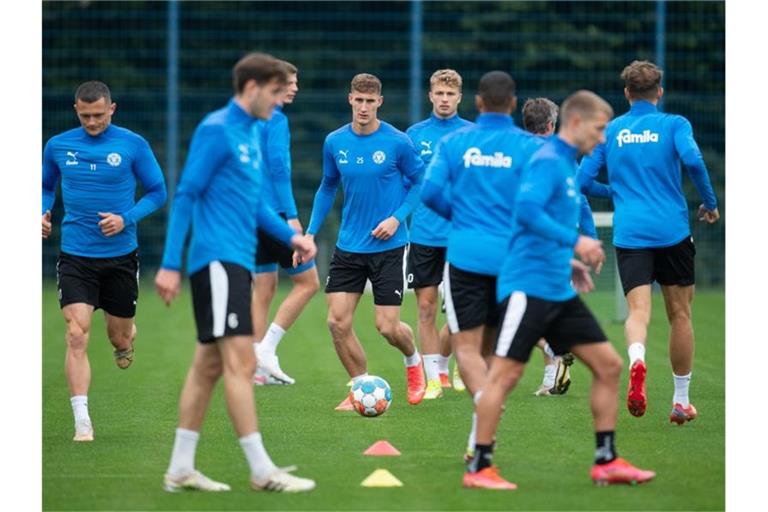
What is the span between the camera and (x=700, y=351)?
568 inches

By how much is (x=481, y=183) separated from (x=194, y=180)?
5.02ft

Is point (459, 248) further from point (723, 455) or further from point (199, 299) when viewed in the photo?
point (723, 455)

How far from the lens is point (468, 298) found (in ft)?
25.8

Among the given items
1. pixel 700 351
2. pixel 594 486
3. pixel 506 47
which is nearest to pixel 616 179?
pixel 594 486

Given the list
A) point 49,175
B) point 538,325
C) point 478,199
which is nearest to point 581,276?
point 538,325

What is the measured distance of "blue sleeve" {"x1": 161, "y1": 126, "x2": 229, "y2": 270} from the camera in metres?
7.06

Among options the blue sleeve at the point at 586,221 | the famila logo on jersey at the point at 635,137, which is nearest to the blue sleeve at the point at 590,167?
the famila logo on jersey at the point at 635,137

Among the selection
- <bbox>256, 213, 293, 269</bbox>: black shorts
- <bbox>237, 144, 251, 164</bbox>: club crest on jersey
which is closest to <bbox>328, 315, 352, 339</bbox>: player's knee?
<bbox>256, 213, 293, 269</bbox>: black shorts

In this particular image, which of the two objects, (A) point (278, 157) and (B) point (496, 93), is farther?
(A) point (278, 157)

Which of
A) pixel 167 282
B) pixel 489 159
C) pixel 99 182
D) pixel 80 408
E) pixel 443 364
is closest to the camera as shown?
pixel 167 282

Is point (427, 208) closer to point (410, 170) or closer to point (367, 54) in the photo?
point (410, 170)

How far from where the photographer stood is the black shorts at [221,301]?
7090mm

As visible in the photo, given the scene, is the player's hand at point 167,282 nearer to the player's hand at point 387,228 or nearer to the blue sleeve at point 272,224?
the blue sleeve at point 272,224

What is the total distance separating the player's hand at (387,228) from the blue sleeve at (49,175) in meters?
2.23
